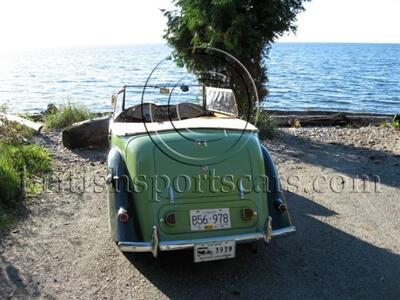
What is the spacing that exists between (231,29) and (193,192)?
6318 mm

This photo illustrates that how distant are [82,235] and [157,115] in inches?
76.8

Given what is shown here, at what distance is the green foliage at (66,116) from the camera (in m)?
11.0

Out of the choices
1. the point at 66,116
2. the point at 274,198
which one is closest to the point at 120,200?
the point at 274,198

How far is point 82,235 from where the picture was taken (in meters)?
5.04

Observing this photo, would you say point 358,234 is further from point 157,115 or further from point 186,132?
point 157,115

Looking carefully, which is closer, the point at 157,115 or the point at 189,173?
the point at 189,173

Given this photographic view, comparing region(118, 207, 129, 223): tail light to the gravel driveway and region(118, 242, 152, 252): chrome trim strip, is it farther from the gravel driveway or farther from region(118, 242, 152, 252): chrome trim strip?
the gravel driveway

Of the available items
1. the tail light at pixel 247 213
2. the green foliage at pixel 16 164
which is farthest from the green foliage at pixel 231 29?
the tail light at pixel 247 213

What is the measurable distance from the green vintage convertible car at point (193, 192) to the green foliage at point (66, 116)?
691cm

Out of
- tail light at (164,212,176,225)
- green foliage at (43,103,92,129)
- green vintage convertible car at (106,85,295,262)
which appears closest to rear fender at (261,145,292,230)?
green vintage convertible car at (106,85,295,262)

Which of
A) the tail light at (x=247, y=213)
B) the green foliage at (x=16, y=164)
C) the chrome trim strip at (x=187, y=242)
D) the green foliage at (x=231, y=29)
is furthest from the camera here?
the green foliage at (x=231, y=29)

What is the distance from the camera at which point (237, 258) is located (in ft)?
14.8

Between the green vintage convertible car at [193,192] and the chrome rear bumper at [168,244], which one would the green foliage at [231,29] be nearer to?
the green vintage convertible car at [193,192]

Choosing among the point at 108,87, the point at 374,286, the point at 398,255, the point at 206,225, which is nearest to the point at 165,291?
the point at 206,225
